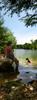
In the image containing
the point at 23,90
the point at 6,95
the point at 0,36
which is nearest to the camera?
the point at 6,95

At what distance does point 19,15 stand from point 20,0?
116cm

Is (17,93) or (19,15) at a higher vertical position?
(19,15)

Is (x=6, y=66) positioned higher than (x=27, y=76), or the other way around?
(x=6, y=66)

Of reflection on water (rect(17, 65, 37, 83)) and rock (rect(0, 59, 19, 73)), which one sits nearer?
reflection on water (rect(17, 65, 37, 83))

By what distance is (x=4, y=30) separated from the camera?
158 ft

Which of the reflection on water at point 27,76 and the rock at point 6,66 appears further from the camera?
the rock at point 6,66

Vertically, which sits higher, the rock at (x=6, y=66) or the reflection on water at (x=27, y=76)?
the rock at (x=6, y=66)

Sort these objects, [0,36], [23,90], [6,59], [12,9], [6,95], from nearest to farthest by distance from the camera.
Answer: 1. [6,95]
2. [23,90]
3. [12,9]
4. [6,59]
5. [0,36]

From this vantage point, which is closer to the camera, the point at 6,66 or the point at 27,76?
the point at 27,76

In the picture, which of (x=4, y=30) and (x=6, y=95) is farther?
(x=4, y=30)

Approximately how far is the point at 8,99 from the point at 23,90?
133 centimetres

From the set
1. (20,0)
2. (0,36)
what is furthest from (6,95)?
(0,36)

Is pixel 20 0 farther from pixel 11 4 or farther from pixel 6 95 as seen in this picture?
pixel 6 95

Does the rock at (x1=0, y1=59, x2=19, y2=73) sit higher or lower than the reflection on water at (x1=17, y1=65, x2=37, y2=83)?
higher
